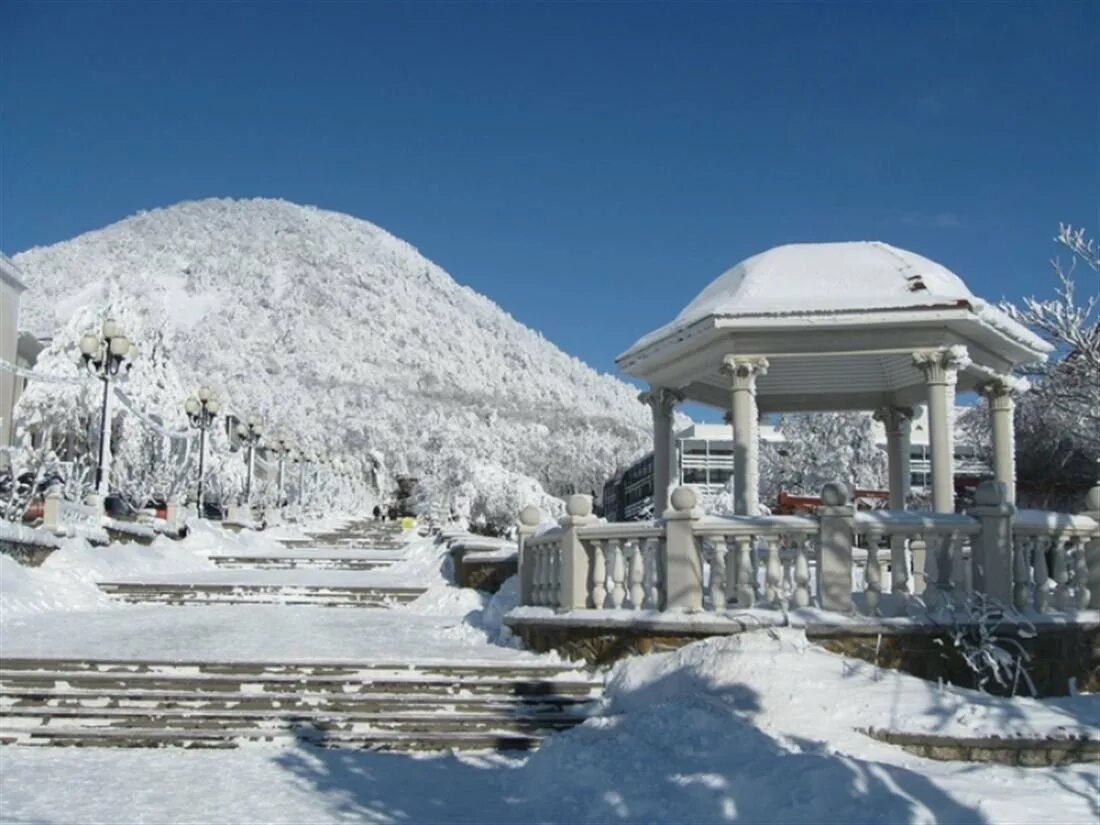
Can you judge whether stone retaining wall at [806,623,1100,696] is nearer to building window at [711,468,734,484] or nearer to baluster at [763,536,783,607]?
baluster at [763,536,783,607]

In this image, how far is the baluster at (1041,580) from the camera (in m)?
9.66

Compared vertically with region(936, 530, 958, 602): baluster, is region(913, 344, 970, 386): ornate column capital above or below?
above

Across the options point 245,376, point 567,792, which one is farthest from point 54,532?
point 245,376

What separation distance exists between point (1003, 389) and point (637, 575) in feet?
22.7

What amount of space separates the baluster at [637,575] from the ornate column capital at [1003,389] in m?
6.59

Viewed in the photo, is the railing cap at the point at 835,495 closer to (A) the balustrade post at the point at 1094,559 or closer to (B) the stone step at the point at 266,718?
(A) the balustrade post at the point at 1094,559

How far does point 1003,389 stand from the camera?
14.9 meters

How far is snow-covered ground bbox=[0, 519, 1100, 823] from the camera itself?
6457 millimetres

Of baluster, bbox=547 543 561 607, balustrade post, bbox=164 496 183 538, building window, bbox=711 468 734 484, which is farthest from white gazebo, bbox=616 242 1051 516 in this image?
building window, bbox=711 468 734 484

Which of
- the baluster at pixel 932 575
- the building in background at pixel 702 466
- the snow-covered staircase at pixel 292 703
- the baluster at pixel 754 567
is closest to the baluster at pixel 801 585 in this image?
the baluster at pixel 754 567

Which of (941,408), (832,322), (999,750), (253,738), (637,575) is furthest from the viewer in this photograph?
(941,408)

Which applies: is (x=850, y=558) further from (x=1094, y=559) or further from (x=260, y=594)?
(x=260, y=594)

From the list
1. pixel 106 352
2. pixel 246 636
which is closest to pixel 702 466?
pixel 106 352

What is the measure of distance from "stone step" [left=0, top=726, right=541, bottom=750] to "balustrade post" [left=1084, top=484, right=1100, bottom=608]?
514cm
